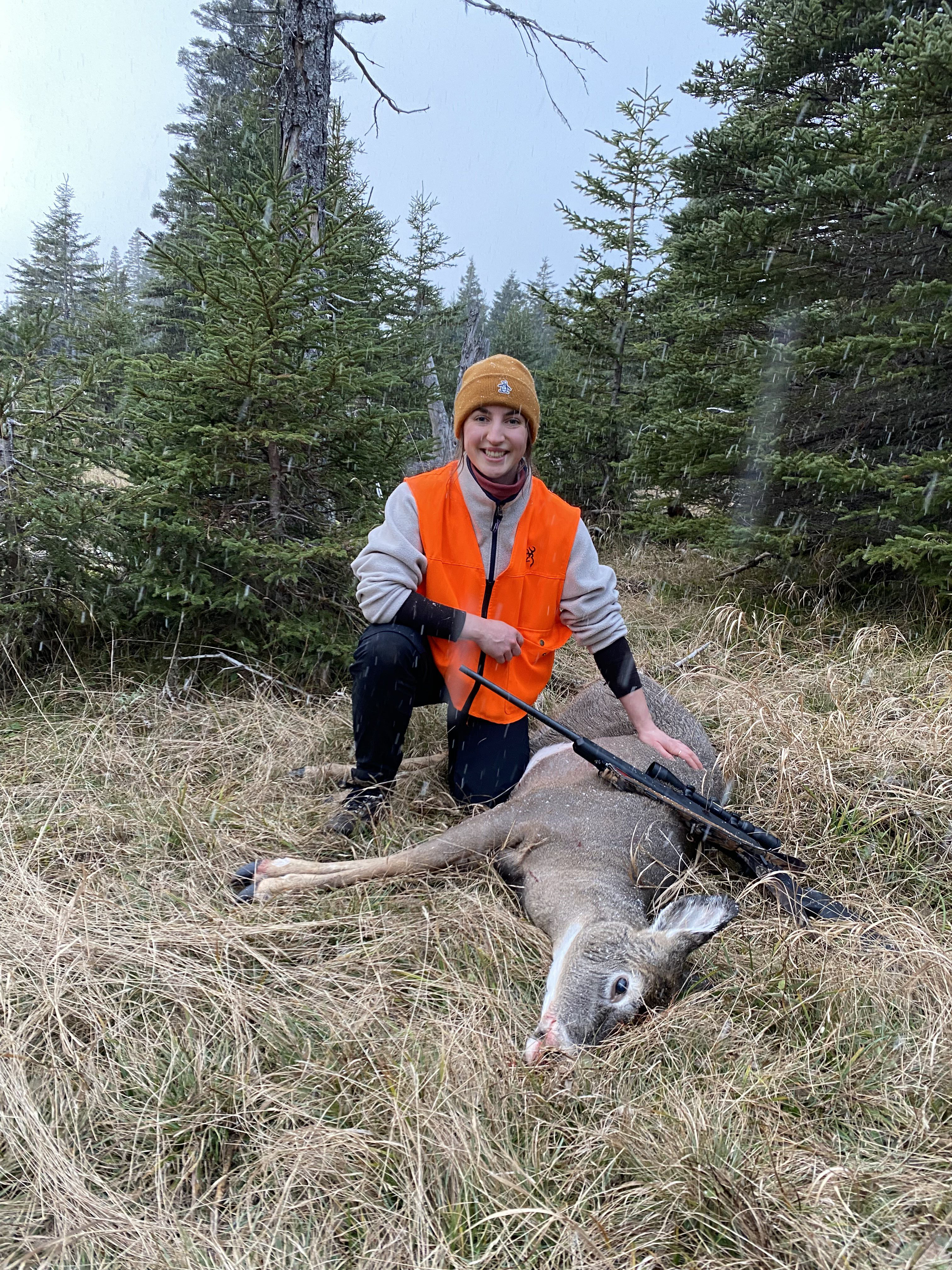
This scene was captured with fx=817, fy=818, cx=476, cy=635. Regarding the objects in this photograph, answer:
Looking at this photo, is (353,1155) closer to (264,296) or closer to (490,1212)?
(490,1212)

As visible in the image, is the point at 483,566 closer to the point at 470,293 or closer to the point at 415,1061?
the point at 415,1061

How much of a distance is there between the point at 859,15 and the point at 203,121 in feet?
42.6

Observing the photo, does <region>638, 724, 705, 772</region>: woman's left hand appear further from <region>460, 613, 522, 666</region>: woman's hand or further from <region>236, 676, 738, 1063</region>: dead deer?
<region>460, 613, 522, 666</region>: woman's hand

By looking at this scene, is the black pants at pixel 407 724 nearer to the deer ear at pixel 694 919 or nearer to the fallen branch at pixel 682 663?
the deer ear at pixel 694 919

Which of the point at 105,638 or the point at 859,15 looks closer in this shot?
the point at 105,638

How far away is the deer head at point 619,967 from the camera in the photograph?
7.69 feet

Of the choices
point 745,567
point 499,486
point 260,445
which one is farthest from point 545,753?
point 745,567

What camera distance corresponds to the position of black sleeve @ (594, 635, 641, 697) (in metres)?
3.63

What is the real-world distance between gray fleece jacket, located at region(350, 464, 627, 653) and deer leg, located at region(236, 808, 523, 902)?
0.94 m

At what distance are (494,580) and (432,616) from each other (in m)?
0.33

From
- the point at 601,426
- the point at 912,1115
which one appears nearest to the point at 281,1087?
the point at 912,1115

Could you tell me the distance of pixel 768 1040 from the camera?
2.37 meters

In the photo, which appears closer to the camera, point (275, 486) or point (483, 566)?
point (483, 566)

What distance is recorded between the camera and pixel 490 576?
3.56 meters
